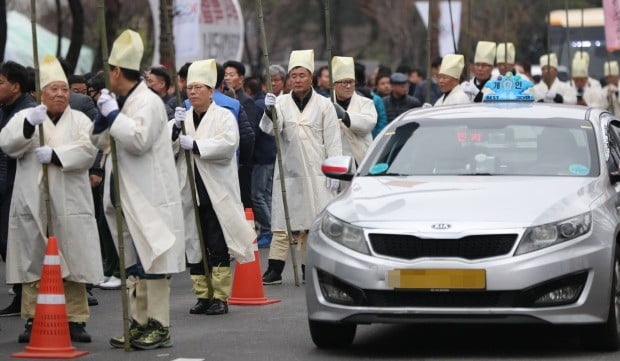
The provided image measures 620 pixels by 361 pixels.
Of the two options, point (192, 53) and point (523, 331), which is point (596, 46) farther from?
point (523, 331)

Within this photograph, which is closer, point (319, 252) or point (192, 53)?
point (319, 252)

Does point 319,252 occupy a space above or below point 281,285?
above

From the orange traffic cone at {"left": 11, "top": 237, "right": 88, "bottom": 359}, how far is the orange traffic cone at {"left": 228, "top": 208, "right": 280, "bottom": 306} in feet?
10.0

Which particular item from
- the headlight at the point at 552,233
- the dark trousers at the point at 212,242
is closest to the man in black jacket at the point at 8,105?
the dark trousers at the point at 212,242

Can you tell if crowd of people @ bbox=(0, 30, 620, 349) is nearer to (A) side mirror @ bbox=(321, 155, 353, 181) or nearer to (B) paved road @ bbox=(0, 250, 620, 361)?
(B) paved road @ bbox=(0, 250, 620, 361)

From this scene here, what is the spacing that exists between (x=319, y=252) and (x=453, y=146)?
1.38 meters

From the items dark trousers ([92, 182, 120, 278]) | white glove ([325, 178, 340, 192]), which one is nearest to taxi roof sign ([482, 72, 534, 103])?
white glove ([325, 178, 340, 192])

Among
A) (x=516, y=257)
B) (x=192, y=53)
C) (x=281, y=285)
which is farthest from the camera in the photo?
(x=192, y=53)

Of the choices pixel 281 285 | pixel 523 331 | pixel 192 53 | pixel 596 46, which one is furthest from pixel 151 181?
pixel 596 46

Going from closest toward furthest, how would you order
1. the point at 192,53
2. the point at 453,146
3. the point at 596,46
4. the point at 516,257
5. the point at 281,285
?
the point at 516,257, the point at 453,146, the point at 281,285, the point at 192,53, the point at 596,46

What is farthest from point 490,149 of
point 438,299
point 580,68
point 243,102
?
point 580,68

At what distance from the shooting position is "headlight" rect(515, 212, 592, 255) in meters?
9.52

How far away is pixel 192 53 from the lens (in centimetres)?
2344

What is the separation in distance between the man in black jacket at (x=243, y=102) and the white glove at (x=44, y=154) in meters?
5.87
